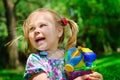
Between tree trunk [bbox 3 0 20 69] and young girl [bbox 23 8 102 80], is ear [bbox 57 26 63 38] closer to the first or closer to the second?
young girl [bbox 23 8 102 80]

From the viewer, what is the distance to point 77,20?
2403 cm

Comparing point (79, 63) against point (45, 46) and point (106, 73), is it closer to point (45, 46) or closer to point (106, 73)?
point (45, 46)

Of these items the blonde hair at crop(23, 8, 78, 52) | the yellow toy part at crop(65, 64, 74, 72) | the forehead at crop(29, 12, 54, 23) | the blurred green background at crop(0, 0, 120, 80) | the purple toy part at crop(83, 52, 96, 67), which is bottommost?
the blurred green background at crop(0, 0, 120, 80)

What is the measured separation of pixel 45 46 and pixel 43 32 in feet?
0.45

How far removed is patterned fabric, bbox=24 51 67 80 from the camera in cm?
409

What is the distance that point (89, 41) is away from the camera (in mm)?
35906

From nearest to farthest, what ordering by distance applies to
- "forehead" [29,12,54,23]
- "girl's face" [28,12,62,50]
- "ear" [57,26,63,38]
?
"girl's face" [28,12,62,50] → "forehead" [29,12,54,23] → "ear" [57,26,63,38]

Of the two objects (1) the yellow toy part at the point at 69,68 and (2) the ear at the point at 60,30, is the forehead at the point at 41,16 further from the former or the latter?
(1) the yellow toy part at the point at 69,68

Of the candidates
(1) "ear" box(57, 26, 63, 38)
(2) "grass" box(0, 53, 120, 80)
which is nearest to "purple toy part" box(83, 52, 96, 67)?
(1) "ear" box(57, 26, 63, 38)

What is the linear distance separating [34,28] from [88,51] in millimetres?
597

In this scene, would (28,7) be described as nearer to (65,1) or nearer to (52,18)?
(65,1)

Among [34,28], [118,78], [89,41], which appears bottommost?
[89,41]

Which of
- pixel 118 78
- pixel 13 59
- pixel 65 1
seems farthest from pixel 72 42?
pixel 65 1

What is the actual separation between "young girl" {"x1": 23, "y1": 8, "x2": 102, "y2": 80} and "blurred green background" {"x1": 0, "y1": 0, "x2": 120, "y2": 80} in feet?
55.4
